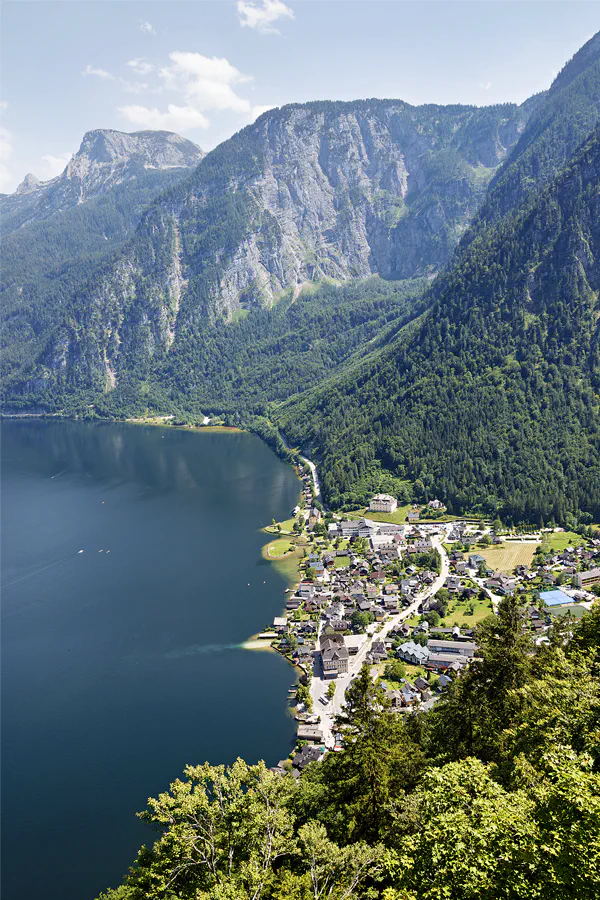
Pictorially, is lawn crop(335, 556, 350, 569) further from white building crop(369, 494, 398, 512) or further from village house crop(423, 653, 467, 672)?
village house crop(423, 653, 467, 672)

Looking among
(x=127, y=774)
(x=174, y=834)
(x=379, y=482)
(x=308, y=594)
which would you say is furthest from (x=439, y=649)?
(x=379, y=482)

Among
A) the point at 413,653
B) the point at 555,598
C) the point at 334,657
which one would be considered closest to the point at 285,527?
the point at 334,657

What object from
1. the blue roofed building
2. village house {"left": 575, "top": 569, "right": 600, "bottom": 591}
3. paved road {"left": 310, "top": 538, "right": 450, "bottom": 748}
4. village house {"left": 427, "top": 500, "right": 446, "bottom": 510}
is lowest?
paved road {"left": 310, "top": 538, "right": 450, "bottom": 748}

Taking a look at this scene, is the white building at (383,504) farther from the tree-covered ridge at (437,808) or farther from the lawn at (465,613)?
the tree-covered ridge at (437,808)

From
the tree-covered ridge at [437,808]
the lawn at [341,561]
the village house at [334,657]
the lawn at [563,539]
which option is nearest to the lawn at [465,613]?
the village house at [334,657]

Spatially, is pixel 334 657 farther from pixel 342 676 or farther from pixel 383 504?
pixel 383 504

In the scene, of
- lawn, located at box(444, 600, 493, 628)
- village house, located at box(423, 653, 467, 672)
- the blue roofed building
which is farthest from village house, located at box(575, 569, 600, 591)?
village house, located at box(423, 653, 467, 672)
